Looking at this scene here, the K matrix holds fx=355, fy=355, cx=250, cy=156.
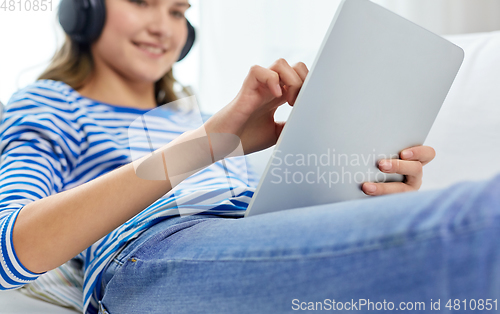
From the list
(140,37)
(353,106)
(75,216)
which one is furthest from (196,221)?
(140,37)

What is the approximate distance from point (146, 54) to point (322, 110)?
2.16 ft

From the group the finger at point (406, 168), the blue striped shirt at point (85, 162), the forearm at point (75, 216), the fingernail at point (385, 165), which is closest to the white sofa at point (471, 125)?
the finger at point (406, 168)

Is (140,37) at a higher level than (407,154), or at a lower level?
higher

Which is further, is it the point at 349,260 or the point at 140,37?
the point at 140,37

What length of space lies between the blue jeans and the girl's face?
648 mm

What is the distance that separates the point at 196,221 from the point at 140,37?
611 mm

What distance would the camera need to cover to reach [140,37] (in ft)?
3.02

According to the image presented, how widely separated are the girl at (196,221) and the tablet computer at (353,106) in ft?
0.17

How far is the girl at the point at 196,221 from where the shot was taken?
30cm

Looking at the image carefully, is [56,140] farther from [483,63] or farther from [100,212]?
[483,63]

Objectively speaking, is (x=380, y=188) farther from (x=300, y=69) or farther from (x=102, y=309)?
(x=102, y=309)

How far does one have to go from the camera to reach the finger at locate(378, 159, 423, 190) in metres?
0.53

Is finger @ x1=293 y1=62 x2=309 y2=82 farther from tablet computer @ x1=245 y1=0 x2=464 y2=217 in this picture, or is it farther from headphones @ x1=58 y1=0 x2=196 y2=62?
headphones @ x1=58 y1=0 x2=196 y2=62

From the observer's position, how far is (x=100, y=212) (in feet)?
1.57
